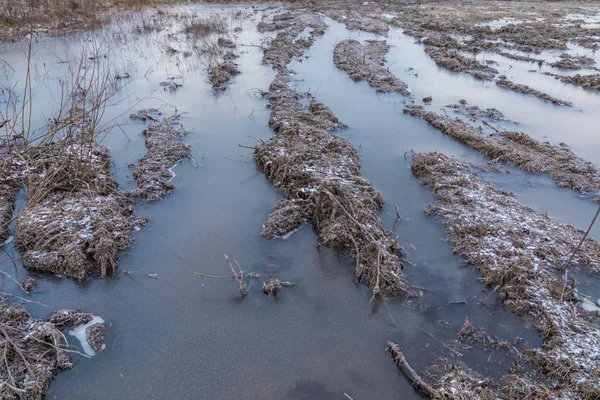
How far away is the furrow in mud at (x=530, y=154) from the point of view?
7.63 metres

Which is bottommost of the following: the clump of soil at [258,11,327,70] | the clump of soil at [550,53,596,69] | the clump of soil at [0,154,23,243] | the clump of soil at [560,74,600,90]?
the clump of soil at [0,154,23,243]

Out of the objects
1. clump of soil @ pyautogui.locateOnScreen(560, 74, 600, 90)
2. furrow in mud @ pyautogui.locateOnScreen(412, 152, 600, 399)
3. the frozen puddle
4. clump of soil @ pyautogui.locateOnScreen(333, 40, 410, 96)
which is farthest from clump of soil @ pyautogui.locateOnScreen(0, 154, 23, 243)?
clump of soil @ pyautogui.locateOnScreen(560, 74, 600, 90)

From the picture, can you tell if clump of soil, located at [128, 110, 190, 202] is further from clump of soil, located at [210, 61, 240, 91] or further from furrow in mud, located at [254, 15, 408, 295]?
clump of soil, located at [210, 61, 240, 91]

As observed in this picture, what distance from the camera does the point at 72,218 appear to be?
5930 millimetres

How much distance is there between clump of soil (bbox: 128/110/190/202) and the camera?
7074 mm

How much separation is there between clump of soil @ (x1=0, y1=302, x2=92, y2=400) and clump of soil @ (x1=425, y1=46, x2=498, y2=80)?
14.3 meters

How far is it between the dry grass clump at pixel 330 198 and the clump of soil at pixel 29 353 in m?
3.09

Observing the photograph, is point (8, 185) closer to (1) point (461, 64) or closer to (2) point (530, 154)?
(2) point (530, 154)

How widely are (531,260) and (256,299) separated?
13.0 ft

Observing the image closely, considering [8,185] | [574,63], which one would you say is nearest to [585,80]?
[574,63]

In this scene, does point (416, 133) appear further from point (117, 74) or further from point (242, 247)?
point (117, 74)

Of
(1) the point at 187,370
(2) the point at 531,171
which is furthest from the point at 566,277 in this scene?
(1) the point at 187,370

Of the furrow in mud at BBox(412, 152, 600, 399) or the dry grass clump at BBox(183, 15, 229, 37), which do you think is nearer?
the furrow in mud at BBox(412, 152, 600, 399)

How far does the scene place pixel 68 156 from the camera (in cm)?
665
